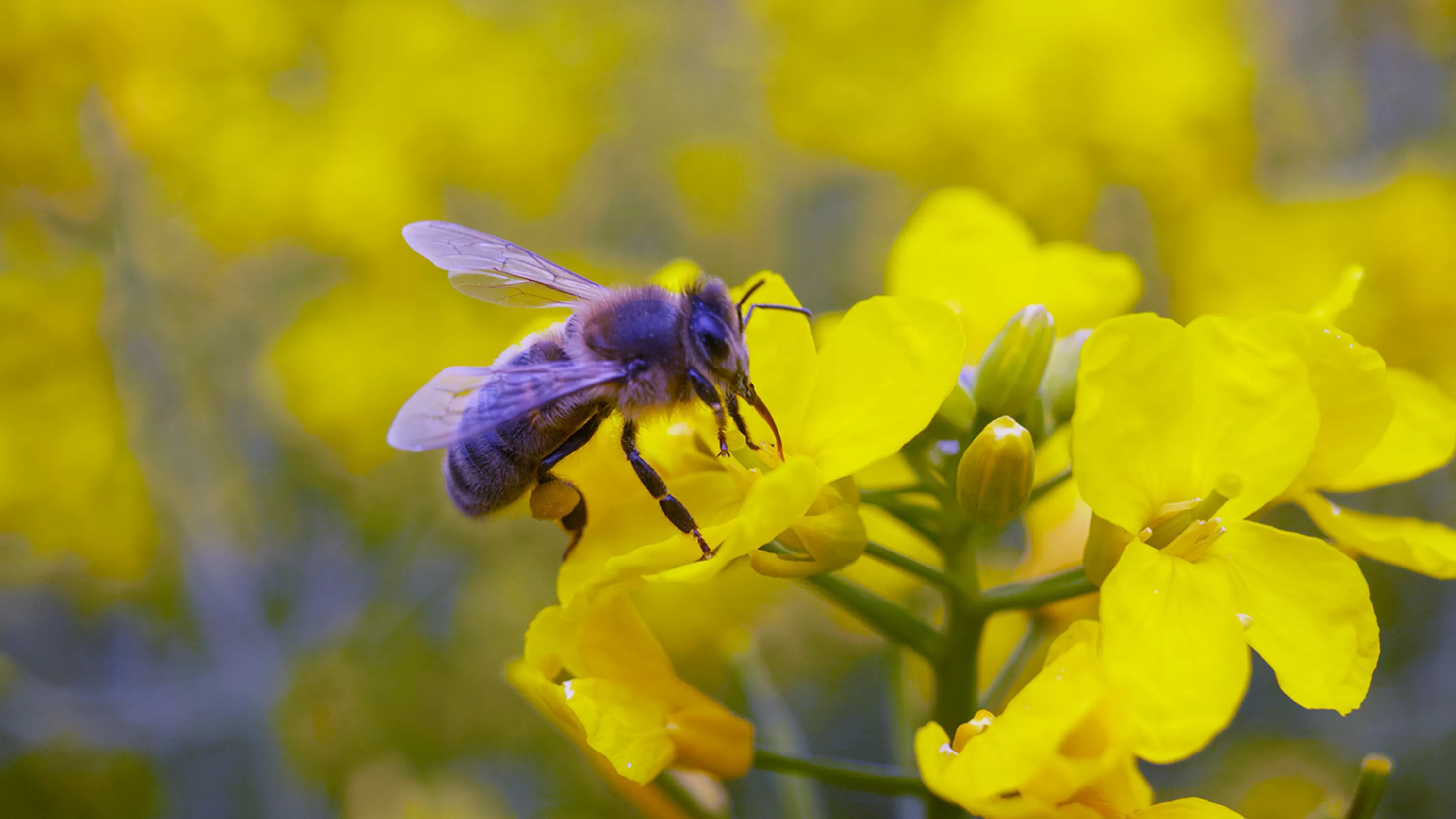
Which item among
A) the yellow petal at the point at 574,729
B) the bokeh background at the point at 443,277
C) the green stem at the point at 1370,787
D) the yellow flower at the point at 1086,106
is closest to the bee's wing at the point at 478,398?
the yellow petal at the point at 574,729

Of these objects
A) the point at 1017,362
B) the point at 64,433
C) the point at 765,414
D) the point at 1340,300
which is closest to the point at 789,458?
the point at 765,414

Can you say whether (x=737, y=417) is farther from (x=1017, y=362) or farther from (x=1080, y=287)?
(x=1080, y=287)

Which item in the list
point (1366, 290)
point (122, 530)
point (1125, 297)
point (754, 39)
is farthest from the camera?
point (754, 39)

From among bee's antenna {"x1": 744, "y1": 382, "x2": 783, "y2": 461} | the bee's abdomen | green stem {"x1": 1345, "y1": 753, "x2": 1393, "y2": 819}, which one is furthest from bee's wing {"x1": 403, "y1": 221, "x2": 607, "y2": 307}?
green stem {"x1": 1345, "y1": 753, "x2": 1393, "y2": 819}

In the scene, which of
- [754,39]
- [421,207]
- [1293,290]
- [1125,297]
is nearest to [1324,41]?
[1293,290]

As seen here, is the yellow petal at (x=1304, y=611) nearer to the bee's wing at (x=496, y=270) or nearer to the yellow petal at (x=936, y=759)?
the yellow petal at (x=936, y=759)

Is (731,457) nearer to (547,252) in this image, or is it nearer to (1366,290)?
(547,252)
